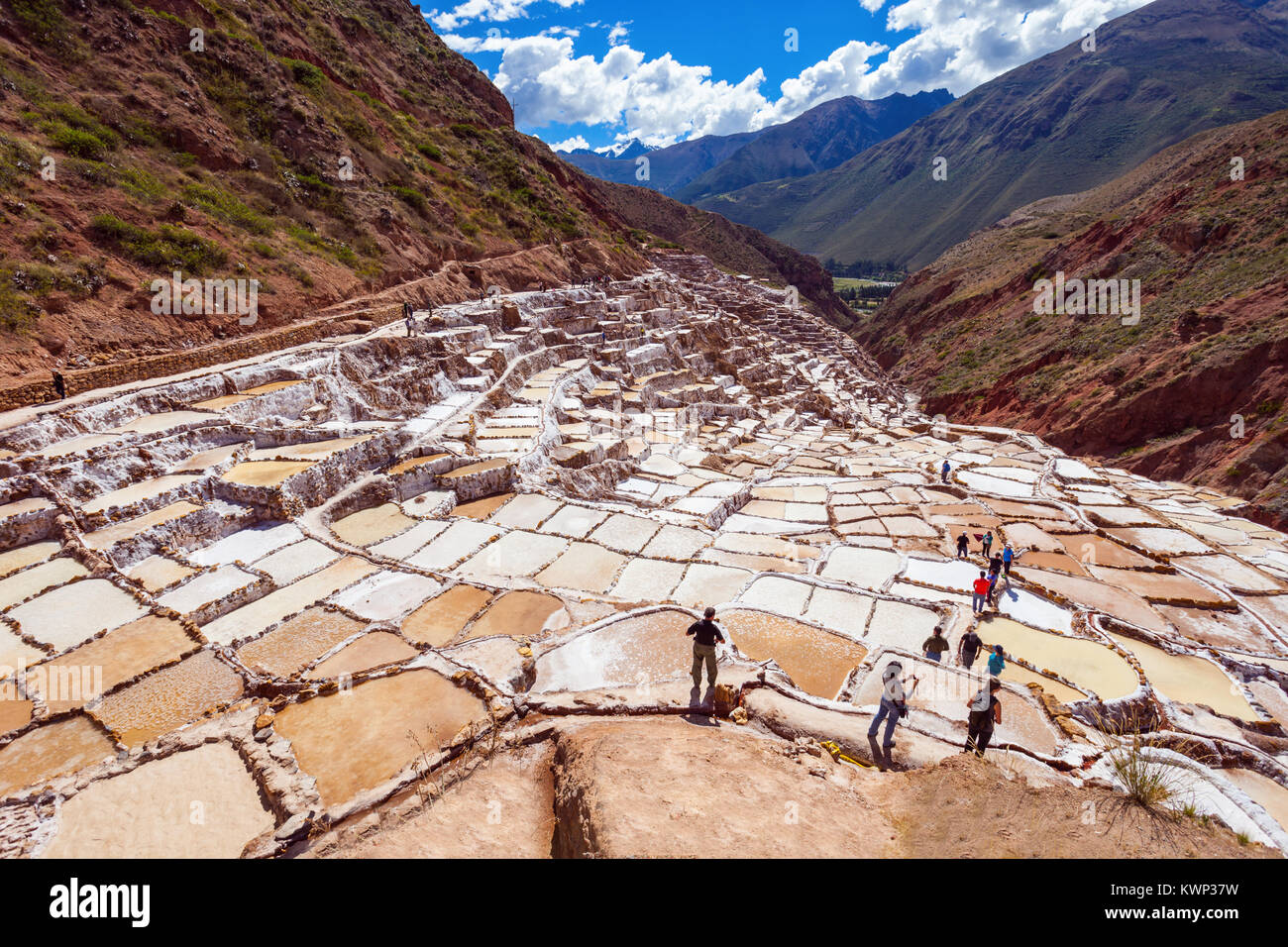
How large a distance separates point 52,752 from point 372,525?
18.3ft

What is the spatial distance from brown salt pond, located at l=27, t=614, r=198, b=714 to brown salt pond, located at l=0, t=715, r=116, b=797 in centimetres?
29

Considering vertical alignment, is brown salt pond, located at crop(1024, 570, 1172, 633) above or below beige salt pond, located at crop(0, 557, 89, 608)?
below

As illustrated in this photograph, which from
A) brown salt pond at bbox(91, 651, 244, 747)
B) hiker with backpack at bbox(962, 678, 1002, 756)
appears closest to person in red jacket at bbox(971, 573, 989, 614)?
hiker with backpack at bbox(962, 678, 1002, 756)

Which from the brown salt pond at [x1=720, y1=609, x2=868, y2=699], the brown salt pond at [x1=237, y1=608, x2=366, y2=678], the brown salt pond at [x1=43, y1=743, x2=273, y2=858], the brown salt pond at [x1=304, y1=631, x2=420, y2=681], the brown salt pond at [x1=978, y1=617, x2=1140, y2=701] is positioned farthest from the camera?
the brown salt pond at [x1=978, y1=617, x2=1140, y2=701]

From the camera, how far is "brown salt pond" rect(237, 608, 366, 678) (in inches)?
283

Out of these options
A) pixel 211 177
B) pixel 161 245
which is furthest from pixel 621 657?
pixel 211 177

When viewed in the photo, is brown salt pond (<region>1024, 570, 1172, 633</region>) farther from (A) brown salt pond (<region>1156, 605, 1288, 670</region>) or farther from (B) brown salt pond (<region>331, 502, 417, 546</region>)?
(B) brown salt pond (<region>331, 502, 417, 546</region>)

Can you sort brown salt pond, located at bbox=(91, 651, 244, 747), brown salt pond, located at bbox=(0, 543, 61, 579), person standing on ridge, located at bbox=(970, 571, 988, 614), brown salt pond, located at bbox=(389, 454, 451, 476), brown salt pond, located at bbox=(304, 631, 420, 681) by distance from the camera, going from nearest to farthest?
brown salt pond, located at bbox=(91, 651, 244, 747)
brown salt pond, located at bbox=(304, 631, 420, 681)
brown salt pond, located at bbox=(0, 543, 61, 579)
person standing on ridge, located at bbox=(970, 571, 988, 614)
brown salt pond, located at bbox=(389, 454, 451, 476)

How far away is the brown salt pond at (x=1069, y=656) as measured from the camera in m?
7.92

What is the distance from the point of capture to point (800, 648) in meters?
8.08

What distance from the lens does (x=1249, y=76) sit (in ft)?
317

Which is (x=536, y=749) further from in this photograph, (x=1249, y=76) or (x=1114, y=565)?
(x=1249, y=76)
